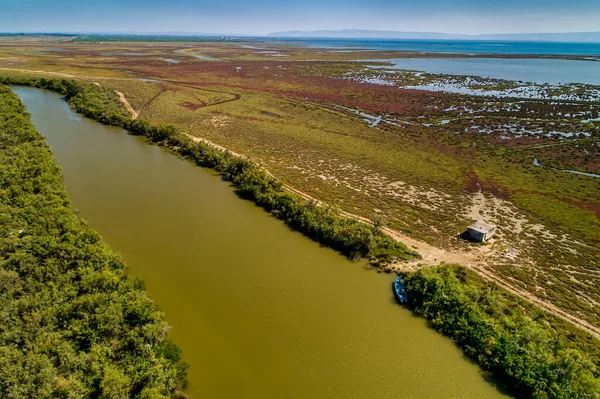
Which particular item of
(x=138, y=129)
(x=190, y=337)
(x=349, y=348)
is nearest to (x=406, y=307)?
(x=349, y=348)

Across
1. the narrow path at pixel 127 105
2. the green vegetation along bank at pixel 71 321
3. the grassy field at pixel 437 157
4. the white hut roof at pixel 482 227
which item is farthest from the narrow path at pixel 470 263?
the narrow path at pixel 127 105

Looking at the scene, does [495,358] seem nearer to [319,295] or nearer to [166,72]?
[319,295]

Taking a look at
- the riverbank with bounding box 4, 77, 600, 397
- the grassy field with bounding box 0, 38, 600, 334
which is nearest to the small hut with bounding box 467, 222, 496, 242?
the grassy field with bounding box 0, 38, 600, 334

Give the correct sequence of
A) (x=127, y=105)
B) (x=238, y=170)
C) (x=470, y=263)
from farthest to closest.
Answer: (x=127, y=105) < (x=238, y=170) < (x=470, y=263)

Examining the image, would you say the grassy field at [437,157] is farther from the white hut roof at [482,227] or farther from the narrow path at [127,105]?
the narrow path at [127,105]

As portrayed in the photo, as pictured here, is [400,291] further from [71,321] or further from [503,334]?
[71,321]

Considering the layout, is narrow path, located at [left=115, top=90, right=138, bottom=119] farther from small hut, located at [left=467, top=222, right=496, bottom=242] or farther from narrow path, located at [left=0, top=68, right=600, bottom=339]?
small hut, located at [left=467, top=222, right=496, bottom=242]

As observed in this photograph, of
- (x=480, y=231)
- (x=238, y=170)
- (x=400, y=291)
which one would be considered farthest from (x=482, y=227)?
(x=238, y=170)
